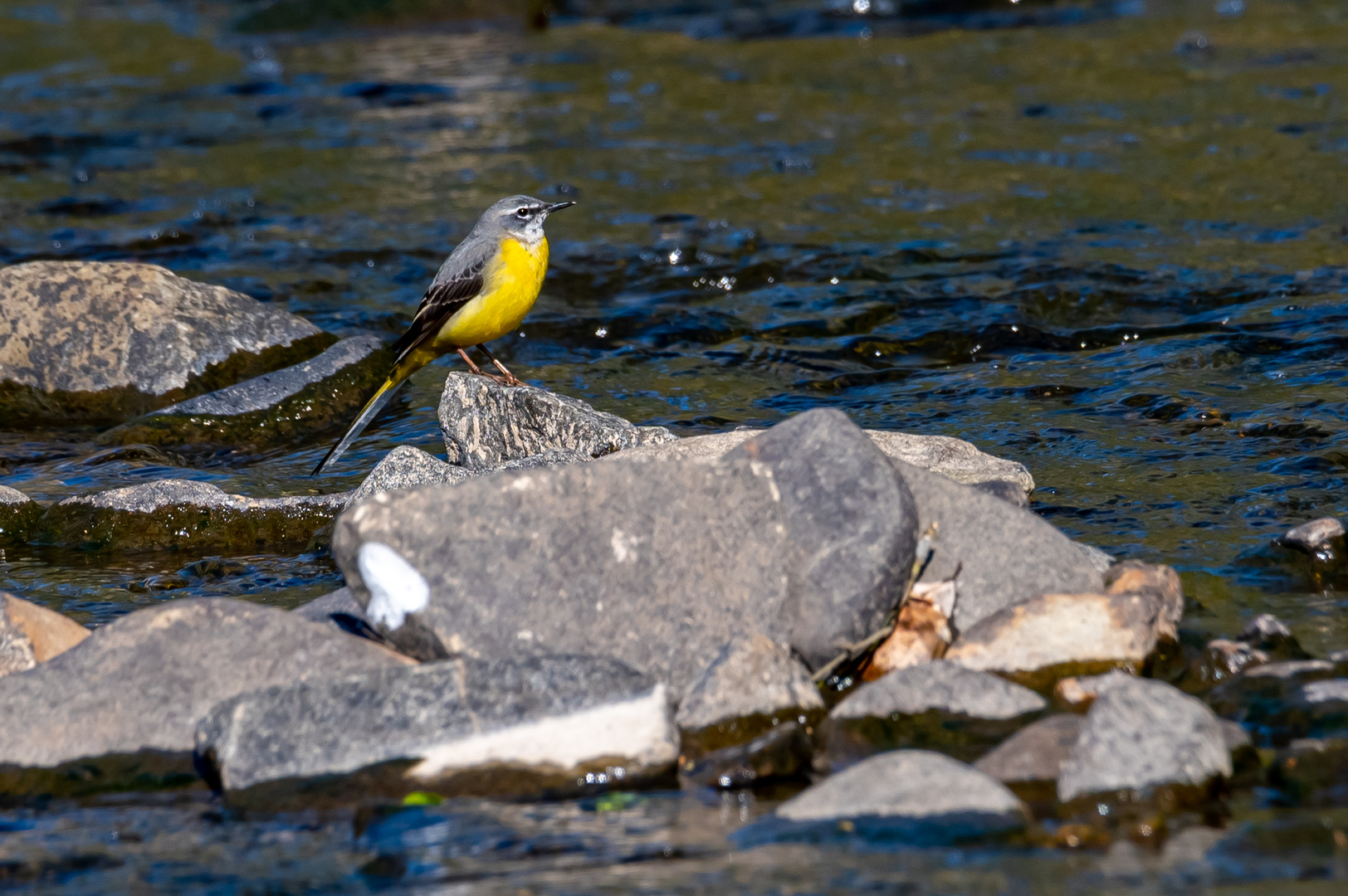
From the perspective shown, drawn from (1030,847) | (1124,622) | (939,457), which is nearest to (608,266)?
(939,457)

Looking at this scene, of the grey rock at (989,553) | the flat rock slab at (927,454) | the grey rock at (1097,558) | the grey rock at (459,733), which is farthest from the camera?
the flat rock slab at (927,454)

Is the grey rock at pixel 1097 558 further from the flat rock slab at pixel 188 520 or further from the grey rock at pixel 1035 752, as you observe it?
the flat rock slab at pixel 188 520

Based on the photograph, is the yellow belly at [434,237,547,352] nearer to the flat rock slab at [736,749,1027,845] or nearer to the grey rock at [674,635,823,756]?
the grey rock at [674,635,823,756]

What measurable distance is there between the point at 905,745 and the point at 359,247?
8.77 m

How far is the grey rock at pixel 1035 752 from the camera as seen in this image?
14.0 ft

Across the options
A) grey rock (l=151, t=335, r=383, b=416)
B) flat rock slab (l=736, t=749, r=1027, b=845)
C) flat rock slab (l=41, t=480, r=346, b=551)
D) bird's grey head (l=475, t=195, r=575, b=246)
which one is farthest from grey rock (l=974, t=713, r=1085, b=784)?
grey rock (l=151, t=335, r=383, b=416)

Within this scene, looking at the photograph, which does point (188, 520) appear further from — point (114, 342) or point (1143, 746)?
point (1143, 746)

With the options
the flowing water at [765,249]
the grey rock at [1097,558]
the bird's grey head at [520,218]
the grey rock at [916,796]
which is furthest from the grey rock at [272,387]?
the grey rock at [916,796]

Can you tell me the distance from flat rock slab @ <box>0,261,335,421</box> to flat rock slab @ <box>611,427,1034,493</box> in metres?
3.96

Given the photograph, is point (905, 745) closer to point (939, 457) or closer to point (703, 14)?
point (939, 457)

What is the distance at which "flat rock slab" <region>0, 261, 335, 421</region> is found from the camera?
9297 mm

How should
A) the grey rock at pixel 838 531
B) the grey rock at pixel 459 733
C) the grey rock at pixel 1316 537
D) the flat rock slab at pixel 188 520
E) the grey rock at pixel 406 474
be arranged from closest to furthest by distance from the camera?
the grey rock at pixel 459 733 < the grey rock at pixel 838 531 < the grey rock at pixel 1316 537 < the grey rock at pixel 406 474 < the flat rock slab at pixel 188 520

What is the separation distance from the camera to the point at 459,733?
4.56m

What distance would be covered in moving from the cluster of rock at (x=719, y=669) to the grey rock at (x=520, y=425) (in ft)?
5.52
